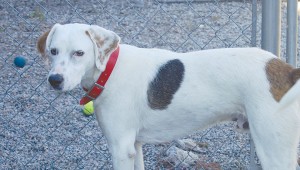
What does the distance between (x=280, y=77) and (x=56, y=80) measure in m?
1.12

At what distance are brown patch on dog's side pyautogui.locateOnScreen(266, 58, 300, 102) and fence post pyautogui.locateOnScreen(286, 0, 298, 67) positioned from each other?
1.57 ft

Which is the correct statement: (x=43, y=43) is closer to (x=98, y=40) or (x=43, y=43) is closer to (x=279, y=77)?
(x=98, y=40)

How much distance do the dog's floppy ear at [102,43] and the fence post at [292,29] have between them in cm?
102

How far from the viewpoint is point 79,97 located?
18.1 ft

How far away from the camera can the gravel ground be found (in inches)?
181

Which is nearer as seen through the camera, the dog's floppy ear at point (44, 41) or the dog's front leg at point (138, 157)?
the dog's floppy ear at point (44, 41)

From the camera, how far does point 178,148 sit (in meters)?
4.65

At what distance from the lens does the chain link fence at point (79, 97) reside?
459 cm

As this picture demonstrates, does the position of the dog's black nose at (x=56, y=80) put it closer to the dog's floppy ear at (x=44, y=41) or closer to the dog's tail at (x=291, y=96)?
the dog's floppy ear at (x=44, y=41)

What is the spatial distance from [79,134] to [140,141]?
124 cm

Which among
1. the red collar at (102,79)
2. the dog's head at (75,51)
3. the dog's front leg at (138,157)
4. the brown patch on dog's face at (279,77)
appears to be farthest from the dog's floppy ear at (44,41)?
the brown patch on dog's face at (279,77)

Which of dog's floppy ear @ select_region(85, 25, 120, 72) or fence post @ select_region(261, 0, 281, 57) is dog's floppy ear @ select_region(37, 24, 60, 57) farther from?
fence post @ select_region(261, 0, 281, 57)

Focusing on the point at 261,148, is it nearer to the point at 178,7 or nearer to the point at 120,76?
the point at 120,76

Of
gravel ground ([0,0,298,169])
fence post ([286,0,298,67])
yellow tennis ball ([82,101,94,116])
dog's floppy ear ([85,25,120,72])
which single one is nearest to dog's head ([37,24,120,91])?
dog's floppy ear ([85,25,120,72])
